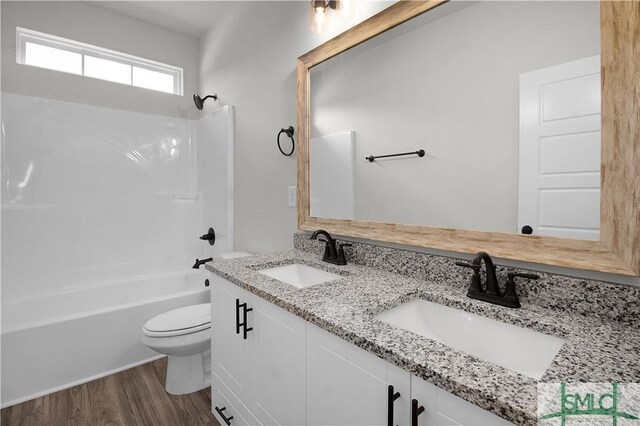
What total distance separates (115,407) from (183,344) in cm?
53

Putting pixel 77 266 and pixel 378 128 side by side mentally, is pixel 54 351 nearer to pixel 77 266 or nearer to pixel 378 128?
pixel 77 266

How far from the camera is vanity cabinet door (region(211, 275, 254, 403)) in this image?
4.33 ft

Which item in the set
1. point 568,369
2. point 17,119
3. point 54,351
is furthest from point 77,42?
point 568,369

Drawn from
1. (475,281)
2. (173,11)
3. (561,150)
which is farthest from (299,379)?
(173,11)

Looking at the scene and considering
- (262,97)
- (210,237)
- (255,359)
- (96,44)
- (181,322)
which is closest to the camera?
(255,359)

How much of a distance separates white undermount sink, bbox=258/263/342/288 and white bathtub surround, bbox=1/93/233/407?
3.97 feet

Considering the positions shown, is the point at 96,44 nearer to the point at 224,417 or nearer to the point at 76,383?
the point at 76,383

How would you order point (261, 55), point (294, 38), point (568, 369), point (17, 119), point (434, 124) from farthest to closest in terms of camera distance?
point (17, 119) → point (261, 55) → point (294, 38) → point (434, 124) → point (568, 369)

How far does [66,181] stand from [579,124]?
330 centimetres

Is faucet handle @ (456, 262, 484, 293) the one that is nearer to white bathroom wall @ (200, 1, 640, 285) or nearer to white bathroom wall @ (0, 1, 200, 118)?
white bathroom wall @ (200, 1, 640, 285)

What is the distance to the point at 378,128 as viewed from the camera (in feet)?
4.92

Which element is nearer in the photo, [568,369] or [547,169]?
[568,369]

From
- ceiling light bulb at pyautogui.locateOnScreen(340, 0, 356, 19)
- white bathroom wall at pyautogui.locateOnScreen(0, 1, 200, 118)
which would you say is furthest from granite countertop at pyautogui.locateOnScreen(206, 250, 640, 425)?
white bathroom wall at pyautogui.locateOnScreen(0, 1, 200, 118)

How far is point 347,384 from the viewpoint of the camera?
0.85 m
